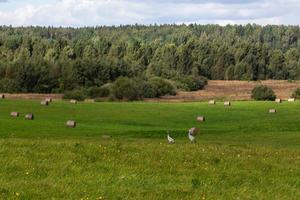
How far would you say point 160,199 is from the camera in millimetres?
14336

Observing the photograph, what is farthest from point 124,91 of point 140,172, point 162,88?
point 140,172

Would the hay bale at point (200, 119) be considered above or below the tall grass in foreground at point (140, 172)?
below

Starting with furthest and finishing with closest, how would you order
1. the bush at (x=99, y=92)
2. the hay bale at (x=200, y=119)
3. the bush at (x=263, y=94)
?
the bush at (x=99, y=92) < the bush at (x=263, y=94) < the hay bale at (x=200, y=119)

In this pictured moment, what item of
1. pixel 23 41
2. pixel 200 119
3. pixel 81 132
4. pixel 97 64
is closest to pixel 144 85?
pixel 97 64

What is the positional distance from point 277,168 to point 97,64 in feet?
394

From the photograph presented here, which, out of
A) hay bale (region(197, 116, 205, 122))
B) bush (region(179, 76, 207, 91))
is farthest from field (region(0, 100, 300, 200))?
bush (region(179, 76, 207, 91))

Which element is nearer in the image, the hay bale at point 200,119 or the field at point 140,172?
the field at point 140,172

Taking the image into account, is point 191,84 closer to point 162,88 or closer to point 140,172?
point 162,88

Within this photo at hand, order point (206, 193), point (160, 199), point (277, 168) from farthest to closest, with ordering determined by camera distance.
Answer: point (277, 168) < point (206, 193) < point (160, 199)

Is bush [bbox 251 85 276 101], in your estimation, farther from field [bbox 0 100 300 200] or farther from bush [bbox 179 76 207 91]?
field [bbox 0 100 300 200]

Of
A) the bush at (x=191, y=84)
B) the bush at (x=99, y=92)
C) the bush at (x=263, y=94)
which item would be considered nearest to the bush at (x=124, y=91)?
the bush at (x=99, y=92)

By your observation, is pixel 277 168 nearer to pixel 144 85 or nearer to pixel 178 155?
pixel 178 155

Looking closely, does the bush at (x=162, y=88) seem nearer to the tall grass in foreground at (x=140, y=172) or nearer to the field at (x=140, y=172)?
the field at (x=140, y=172)

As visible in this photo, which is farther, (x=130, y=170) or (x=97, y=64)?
(x=97, y=64)
